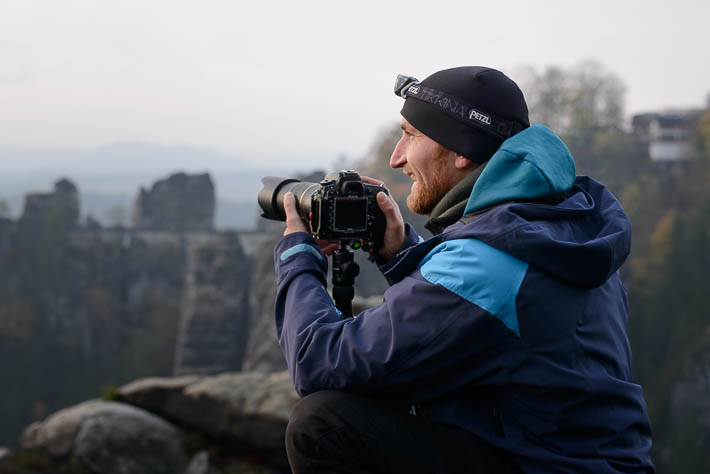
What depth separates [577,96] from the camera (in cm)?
4622

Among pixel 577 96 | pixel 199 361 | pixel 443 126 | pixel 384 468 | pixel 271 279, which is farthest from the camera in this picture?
pixel 577 96

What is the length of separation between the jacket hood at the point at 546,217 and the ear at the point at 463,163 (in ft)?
0.87

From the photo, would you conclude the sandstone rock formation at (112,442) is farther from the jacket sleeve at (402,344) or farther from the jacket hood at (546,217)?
the jacket hood at (546,217)

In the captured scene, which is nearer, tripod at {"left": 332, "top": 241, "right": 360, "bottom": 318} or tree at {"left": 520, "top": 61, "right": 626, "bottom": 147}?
tripod at {"left": 332, "top": 241, "right": 360, "bottom": 318}

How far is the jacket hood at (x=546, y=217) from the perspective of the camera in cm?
186

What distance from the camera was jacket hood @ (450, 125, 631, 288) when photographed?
6.09ft

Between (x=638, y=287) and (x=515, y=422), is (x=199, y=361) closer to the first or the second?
(x=638, y=287)

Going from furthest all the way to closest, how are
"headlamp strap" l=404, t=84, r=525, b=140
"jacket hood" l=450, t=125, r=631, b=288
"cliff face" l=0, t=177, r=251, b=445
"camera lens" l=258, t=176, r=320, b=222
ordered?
→ "cliff face" l=0, t=177, r=251, b=445 < "camera lens" l=258, t=176, r=320, b=222 < "headlamp strap" l=404, t=84, r=525, b=140 < "jacket hood" l=450, t=125, r=631, b=288

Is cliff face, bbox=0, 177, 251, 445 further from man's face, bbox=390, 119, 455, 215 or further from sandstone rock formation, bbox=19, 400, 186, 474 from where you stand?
man's face, bbox=390, 119, 455, 215

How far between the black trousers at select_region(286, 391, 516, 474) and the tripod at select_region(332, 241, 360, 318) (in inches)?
20.9

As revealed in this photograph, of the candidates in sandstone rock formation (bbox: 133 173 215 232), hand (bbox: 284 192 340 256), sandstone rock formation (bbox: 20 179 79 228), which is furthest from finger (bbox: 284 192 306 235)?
sandstone rock formation (bbox: 20 179 79 228)

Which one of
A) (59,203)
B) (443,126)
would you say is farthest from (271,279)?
(443,126)

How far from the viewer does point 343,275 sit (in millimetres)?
2500

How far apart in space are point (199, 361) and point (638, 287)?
78.6 feet
